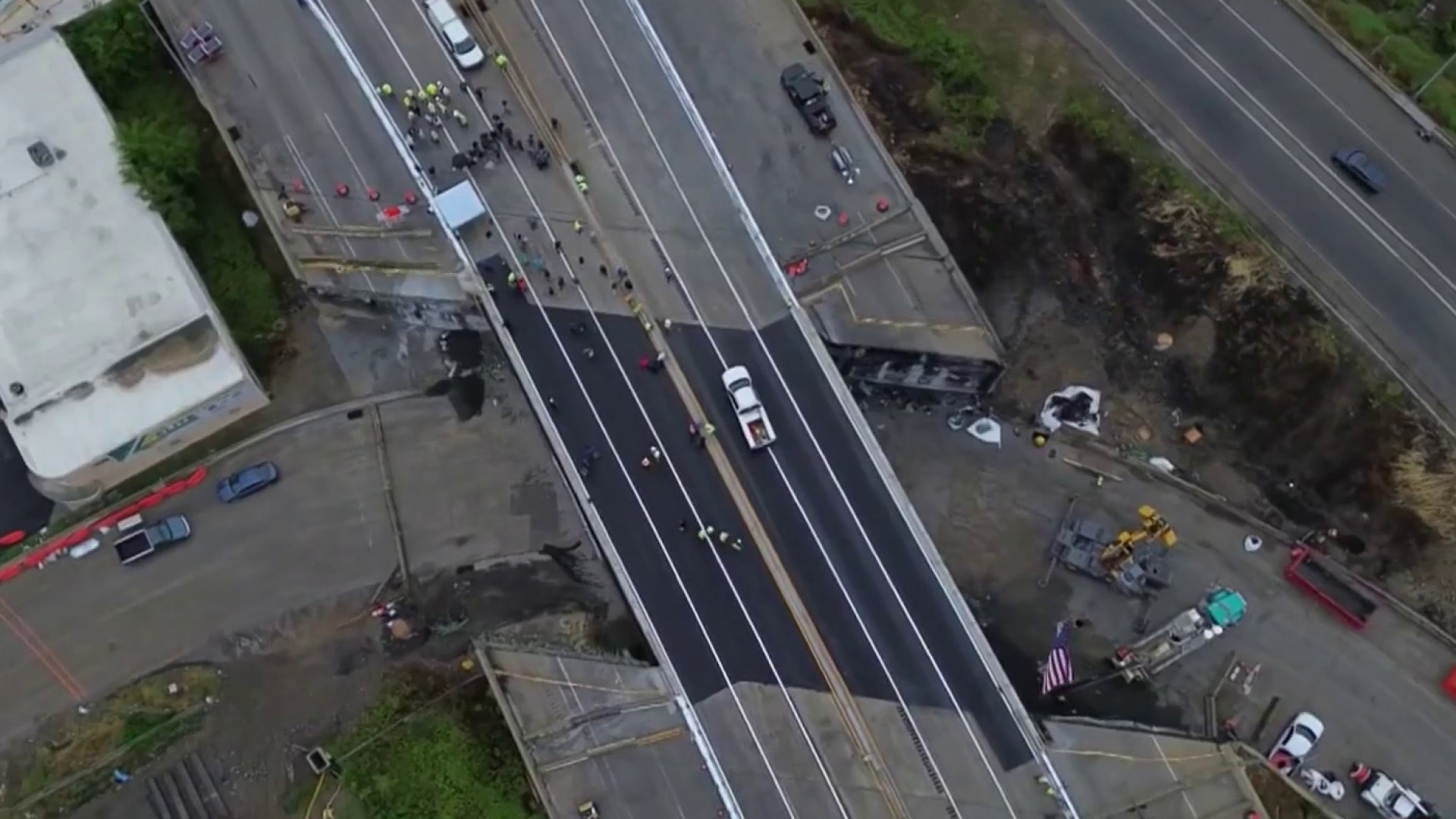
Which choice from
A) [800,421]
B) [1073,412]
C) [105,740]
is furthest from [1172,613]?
[105,740]

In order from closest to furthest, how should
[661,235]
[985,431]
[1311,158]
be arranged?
[661,235] < [1311,158] < [985,431]

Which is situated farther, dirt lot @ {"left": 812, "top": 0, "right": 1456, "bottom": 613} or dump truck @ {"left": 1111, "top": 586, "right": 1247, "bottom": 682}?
dirt lot @ {"left": 812, "top": 0, "right": 1456, "bottom": 613}

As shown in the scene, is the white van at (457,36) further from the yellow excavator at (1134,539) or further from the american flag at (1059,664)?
the american flag at (1059,664)

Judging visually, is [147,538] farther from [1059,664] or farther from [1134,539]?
[1134,539]

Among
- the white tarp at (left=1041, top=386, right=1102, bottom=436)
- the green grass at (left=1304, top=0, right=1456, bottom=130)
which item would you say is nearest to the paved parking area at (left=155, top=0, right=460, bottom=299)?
the white tarp at (left=1041, top=386, right=1102, bottom=436)

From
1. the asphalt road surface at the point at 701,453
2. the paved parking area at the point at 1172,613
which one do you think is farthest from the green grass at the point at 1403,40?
the asphalt road surface at the point at 701,453

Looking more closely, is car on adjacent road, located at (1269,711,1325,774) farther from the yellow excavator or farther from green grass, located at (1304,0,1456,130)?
green grass, located at (1304,0,1456,130)
